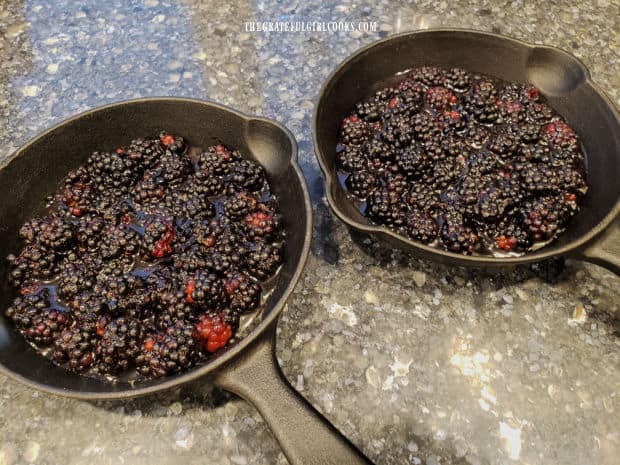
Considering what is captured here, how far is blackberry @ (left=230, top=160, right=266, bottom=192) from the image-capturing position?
1723mm

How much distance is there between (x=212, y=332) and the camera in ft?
4.71

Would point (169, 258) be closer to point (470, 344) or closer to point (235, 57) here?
point (470, 344)

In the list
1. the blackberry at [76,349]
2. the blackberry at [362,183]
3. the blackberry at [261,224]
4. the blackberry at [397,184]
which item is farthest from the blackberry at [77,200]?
the blackberry at [397,184]

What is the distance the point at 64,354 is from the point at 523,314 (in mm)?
1494

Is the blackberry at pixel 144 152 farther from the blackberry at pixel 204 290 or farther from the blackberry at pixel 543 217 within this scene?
the blackberry at pixel 543 217

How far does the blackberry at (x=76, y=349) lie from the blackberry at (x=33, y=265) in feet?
0.87

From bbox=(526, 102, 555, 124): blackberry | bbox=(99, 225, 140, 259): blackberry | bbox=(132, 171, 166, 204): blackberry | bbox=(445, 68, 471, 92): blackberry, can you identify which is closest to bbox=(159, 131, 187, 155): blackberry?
bbox=(132, 171, 166, 204): blackberry

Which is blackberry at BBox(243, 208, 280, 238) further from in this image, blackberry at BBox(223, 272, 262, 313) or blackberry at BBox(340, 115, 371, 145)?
blackberry at BBox(340, 115, 371, 145)

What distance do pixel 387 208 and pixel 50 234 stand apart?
3.63 feet

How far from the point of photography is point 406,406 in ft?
5.30

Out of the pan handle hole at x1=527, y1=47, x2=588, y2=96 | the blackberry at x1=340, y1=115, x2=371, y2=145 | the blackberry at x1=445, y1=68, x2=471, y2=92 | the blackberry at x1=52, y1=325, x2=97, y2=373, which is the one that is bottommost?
the blackberry at x1=52, y1=325, x2=97, y2=373

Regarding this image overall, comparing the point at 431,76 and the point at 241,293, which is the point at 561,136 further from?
the point at 241,293

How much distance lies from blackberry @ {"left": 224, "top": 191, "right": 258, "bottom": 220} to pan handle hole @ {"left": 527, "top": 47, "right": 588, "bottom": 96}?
1232 mm

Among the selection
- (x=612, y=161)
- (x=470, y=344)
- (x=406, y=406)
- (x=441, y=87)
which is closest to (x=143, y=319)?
(x=406, y=406)
